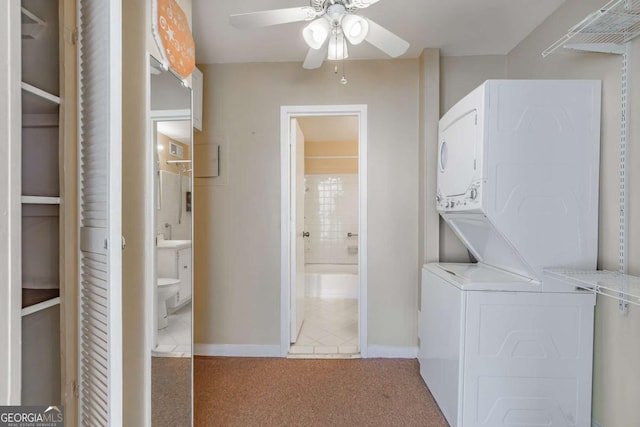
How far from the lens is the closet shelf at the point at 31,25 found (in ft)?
3.15

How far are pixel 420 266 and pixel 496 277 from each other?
0.79 meters

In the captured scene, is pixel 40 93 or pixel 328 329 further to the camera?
pixel 328 329

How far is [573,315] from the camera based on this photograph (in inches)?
60.0

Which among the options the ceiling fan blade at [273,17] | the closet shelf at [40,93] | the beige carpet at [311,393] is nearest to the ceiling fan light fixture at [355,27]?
the ceiling fan blade at [273,17]

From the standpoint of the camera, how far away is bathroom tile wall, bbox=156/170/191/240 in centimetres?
139

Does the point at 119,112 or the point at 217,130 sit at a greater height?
the point at 217,130

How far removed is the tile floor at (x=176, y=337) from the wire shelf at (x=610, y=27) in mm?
2273

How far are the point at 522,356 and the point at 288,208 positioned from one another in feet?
6.00

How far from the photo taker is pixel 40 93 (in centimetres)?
95

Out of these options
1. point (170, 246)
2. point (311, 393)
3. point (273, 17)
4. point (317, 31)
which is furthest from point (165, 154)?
point (311, 393)

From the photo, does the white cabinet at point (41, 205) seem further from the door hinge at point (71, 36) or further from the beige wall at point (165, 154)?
the beige wall at point (165, 154)

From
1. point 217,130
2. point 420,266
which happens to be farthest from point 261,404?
point 217,130

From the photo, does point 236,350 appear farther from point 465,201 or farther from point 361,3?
point 361,3

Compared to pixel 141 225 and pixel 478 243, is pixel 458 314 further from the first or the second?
pixel 141 225
